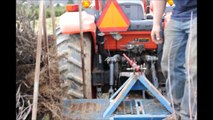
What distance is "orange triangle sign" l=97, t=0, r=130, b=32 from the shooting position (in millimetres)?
3780

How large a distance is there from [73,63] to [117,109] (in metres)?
0.72

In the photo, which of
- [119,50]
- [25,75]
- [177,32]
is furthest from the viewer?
[119,50]

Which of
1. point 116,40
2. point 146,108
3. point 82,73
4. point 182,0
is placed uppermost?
point 182,0

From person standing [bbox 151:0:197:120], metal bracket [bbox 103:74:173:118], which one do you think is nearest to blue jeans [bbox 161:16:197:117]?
person standing [bbox 151:0:197:120]

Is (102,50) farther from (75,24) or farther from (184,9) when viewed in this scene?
(184,9)

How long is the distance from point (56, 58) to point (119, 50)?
3.16 ft

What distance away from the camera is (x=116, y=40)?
165 inches

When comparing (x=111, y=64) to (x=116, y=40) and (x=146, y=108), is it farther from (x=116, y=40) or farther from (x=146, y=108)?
(x=146, y=108)

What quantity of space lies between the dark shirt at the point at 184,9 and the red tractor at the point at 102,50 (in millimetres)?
1231

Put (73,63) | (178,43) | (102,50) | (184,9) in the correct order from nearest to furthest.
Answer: (184,9)
(178,43)
(73,63)
(102,50)

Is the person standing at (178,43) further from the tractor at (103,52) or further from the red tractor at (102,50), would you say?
the red tractor at (102,50)

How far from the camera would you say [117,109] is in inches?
140

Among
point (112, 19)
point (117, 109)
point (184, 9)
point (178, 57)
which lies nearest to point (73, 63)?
point (112, 19)
